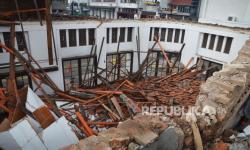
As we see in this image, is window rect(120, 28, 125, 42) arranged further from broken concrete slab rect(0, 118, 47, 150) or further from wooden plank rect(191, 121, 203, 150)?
wooden plank rect(191, 121, 203, 150)

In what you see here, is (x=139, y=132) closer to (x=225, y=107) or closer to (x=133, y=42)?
(x=225, y=107)

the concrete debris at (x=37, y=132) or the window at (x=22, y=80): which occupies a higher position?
the concrete debris at (x=37, y=132)

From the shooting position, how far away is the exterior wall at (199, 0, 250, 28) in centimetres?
951

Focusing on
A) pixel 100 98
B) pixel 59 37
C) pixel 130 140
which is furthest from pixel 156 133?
pixel 59 37

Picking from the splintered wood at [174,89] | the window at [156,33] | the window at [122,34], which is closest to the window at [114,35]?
the window at [122,34]

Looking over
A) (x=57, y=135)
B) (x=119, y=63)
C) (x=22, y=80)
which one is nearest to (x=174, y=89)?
(x=119, y=63)

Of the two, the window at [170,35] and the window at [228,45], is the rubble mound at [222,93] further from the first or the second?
the window at [170,35]

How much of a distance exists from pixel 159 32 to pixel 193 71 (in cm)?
320

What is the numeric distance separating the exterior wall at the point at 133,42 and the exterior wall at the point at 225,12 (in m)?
0.96

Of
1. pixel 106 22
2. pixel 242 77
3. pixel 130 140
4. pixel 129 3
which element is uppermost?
pixel 129 3

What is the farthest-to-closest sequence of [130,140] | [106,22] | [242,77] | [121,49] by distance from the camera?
[121,49] < [106,22] < [242,77] < [130,140]

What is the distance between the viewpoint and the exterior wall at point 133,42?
7879 millimetres

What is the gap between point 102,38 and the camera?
9.44m

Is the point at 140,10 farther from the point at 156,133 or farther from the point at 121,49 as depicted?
the point at 156,133
